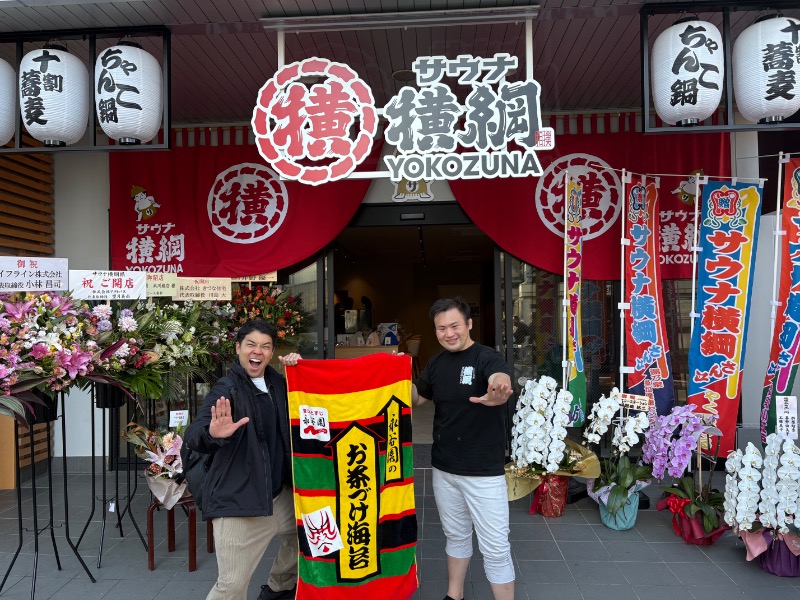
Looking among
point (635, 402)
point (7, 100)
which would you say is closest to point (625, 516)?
point (635, 402)

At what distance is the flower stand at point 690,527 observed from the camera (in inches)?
165

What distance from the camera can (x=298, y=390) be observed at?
3234 millimetres

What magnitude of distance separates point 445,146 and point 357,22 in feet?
3.86

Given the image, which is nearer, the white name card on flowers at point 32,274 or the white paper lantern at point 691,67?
the white name card on flowers at point 32,274

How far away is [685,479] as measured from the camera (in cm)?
442

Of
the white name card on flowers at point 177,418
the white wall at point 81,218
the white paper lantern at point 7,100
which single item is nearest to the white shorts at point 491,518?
the white name card on flowers at point 177,418

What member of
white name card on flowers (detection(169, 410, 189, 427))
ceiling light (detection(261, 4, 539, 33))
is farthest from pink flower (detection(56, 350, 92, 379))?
ceiling light (detection(261, 4, 539, 33))

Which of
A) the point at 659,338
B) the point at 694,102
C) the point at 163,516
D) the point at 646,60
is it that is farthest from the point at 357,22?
the point at 163,516

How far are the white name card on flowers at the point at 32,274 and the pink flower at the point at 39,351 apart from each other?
46cm

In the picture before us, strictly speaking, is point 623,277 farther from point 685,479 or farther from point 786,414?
point 685,479

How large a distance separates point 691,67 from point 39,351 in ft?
15.8

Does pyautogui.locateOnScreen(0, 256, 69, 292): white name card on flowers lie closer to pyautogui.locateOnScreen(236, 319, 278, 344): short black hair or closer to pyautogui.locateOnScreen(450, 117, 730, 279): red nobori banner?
pyautogui.locateOnScreen(236, 319, 278, 344): short black hair

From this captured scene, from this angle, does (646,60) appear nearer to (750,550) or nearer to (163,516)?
(750,550)

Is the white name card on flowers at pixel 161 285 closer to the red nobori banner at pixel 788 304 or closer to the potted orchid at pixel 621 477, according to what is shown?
the potted orchid at pixel 621 477
